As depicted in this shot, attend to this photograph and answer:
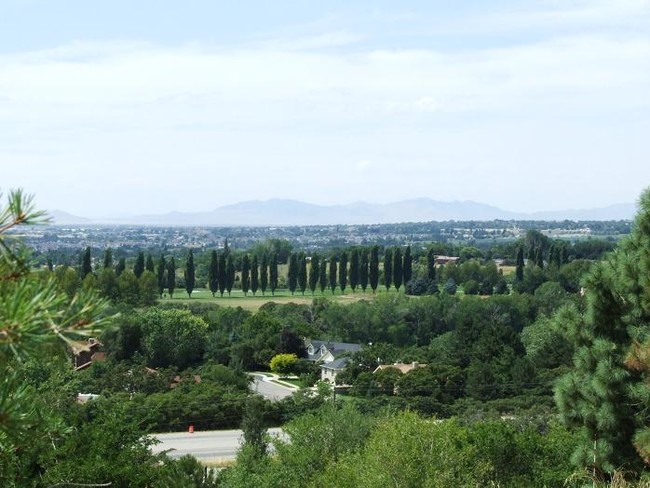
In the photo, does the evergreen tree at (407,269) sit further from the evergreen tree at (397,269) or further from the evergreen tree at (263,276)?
the evergreen tree at (263,276)

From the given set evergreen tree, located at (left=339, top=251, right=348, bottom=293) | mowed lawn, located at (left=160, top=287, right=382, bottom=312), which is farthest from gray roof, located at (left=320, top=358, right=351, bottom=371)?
evergreen tree, located at (left=339, top=251, right=348, bottom=293)

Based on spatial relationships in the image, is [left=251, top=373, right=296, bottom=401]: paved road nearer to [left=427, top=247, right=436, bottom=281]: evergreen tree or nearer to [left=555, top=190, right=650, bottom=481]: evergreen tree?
[left=555, top=190, right=650, bottom=481]: evergreen tree

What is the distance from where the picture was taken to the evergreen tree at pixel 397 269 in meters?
64.3

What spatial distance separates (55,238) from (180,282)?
93428mm

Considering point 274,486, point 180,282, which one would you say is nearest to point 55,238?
point 180,282

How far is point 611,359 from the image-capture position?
7.21 meters

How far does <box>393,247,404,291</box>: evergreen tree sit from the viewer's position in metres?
64.3

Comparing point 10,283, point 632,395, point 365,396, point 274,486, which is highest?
point 10,283

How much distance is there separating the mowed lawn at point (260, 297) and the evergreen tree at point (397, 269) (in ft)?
3.44

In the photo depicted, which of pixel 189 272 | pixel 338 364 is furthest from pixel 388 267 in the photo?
pixel 338 364

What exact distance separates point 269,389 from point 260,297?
97.4ft

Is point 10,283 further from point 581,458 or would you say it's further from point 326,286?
point 326,286

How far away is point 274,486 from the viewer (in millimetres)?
13719

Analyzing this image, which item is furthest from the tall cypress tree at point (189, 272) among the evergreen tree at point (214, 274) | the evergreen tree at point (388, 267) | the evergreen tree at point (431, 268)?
the evergreen tree at point (431, 268)
